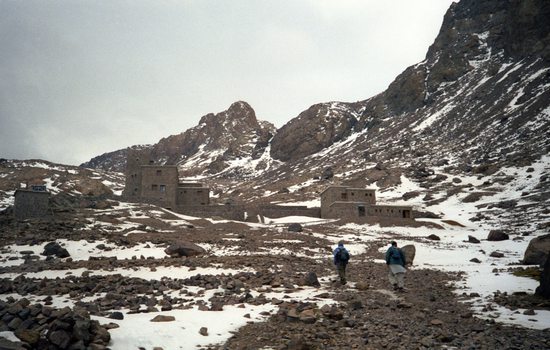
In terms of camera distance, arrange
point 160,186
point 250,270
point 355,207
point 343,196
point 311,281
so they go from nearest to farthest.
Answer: point 311,281, point 250,270, point 355,207, point 160,186, point 343,196

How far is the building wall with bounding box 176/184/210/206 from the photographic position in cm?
6238

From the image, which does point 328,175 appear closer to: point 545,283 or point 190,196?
point 190,196

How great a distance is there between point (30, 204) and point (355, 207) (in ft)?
146

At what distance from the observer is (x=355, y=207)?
60594mm

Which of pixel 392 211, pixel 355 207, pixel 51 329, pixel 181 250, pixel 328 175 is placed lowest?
pixel 181 250

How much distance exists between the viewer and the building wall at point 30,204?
120 feet

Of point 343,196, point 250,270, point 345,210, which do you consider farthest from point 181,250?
point 343,196

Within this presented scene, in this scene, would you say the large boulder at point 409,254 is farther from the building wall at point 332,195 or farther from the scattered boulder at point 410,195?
the scattered boulder at point 410,195

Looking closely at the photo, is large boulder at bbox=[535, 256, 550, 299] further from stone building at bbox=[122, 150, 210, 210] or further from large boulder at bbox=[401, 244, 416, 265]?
stone building at bbox=[122, 150, 210, 210]

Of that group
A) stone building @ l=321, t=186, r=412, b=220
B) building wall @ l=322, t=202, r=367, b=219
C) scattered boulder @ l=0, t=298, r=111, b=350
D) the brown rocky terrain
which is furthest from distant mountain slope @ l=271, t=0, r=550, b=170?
scattered boulder @ l=0, t=298, r=111, b=350

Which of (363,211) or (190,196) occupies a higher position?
(190,196)

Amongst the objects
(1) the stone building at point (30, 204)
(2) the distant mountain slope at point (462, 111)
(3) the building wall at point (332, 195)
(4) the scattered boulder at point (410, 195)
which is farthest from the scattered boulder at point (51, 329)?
(2) the distant mountain slope at point (462, 111)

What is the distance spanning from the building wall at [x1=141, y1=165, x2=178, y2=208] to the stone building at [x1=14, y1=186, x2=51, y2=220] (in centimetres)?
2282

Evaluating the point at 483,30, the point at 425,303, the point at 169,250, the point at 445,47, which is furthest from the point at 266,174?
the point at 425,303
